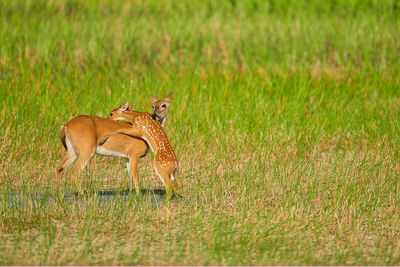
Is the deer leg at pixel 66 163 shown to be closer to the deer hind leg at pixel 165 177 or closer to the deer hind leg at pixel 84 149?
the deer hind leg at pixel 84 149

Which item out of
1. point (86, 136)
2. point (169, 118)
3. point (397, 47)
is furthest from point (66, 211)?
point (397, 47)

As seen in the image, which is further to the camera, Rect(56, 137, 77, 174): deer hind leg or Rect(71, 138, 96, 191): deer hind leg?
Rect(56, 137, 77, 174): deer hind leg

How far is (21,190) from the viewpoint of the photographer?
8.32 metres

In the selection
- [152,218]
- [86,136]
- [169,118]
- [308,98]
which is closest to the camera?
[152,218]

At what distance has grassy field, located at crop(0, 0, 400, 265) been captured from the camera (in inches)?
268

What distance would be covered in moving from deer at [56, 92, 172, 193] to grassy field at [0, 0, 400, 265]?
1.27 ft

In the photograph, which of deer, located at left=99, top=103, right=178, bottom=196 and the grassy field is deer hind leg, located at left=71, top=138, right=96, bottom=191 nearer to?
deer, located at left=99, top=103, right=178, bottom=196

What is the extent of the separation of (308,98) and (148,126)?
5.08 meters

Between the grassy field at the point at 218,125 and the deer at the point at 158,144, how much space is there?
35 centimetres

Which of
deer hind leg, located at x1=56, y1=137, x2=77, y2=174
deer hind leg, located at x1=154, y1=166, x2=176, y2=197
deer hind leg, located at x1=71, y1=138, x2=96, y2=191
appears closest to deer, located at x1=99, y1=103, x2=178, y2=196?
deer hind leg, located at x1=154, y1=166, x2=176, y2=197

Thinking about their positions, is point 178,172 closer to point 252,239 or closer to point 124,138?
point 124,138

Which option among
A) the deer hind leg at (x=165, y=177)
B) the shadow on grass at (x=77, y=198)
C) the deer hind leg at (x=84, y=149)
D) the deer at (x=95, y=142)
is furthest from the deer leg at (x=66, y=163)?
the deer hind leg at (x=165, y=177)

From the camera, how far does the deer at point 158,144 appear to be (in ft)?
26.6

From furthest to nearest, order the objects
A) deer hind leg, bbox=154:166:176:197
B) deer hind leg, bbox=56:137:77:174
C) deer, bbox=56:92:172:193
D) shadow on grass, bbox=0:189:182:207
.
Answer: deer hind leg, bbox=56:137:77:174 < deer hind leg, bbox=154:166:176:197 < deer, bbox=56:92:172:193 < shadow on grass, bbox=0:189:182:207
